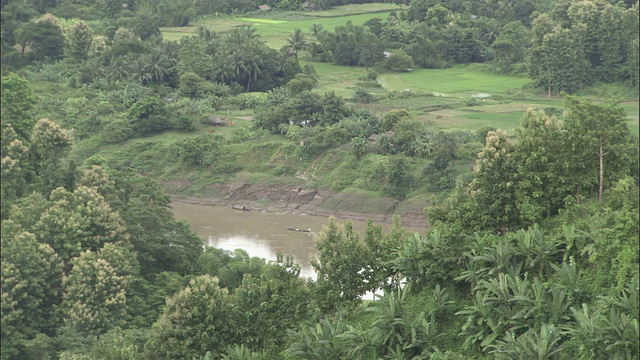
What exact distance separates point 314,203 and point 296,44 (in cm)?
2378

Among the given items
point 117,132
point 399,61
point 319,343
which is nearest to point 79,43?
point 117,132

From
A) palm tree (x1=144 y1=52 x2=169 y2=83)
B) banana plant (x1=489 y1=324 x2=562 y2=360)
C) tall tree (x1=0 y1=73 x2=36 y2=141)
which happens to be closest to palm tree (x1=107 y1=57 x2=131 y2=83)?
palm tree (x1=144 y1=52 x2=169 y2=83)

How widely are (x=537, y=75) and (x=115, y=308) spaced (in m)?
38.3

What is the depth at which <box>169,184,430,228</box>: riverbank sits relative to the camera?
161 feet

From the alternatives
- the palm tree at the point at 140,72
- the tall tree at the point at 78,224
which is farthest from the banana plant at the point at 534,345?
the palm tree at the point at 140,72

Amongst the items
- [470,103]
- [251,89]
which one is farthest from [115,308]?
[251,89]

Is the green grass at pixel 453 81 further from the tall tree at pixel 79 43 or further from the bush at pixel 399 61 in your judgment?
the tall tree at pixel 79 43

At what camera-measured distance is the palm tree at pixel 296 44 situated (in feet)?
239

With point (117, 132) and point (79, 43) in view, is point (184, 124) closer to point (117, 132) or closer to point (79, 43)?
point (117, 132)

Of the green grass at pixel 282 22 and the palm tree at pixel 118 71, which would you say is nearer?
the palm tree at pixel 118 71

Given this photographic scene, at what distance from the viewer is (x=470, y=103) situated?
60.8 meters

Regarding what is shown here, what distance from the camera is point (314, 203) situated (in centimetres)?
5172

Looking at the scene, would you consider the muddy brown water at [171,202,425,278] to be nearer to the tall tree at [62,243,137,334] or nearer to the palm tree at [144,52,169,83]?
the tall tree at [62,243,137,334]

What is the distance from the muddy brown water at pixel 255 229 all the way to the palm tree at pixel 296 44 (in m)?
22.1
